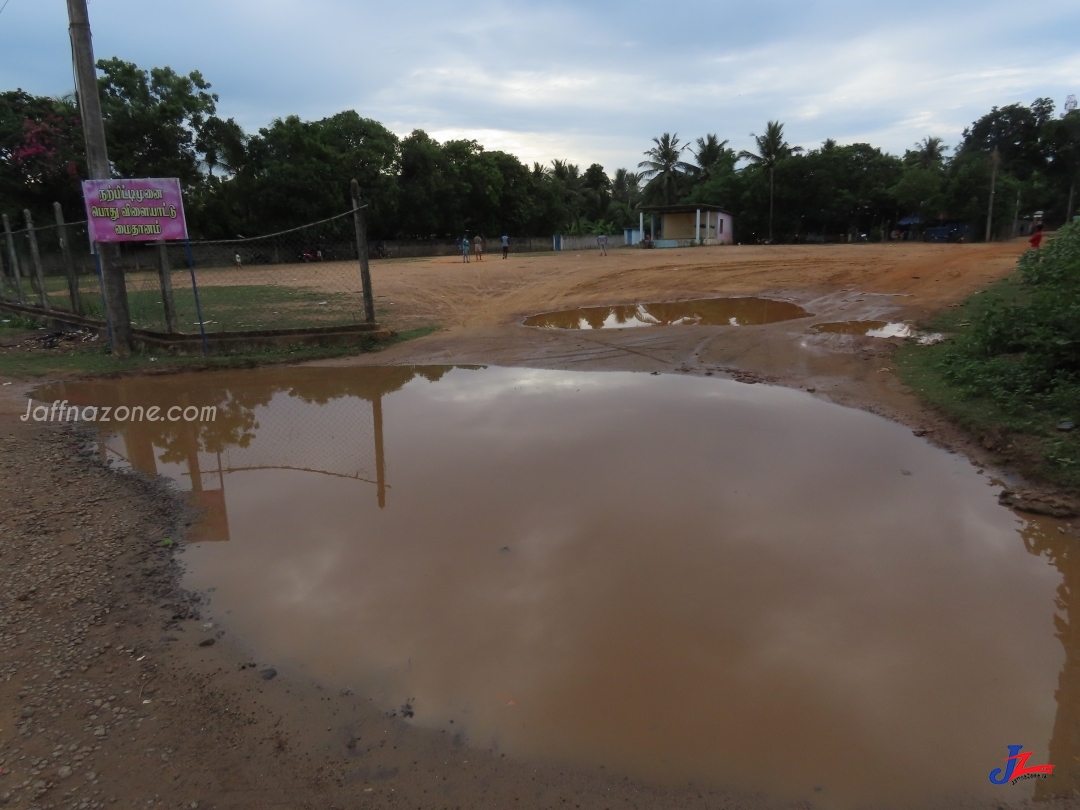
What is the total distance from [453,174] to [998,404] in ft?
144

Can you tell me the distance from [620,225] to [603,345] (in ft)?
168

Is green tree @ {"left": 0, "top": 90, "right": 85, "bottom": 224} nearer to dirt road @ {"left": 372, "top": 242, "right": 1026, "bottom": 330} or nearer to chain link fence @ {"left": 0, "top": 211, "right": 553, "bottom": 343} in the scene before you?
chain link fence @ {"left": 0, "top": 211, "right": 553, "bottom": 343}

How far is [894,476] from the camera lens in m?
5.91

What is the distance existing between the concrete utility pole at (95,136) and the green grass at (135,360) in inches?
20.7

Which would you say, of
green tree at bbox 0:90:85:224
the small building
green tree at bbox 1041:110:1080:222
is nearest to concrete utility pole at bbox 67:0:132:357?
green tree at bbox 0:90:85:224

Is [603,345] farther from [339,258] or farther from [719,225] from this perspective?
[719,225]

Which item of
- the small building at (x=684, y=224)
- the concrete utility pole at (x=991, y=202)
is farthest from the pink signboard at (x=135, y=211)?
the concrete utility pole at (x=991, y=202)

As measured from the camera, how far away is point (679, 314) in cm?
1506

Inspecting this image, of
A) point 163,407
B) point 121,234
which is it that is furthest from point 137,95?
point 163,407

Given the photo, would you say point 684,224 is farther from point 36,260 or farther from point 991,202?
point 36,260

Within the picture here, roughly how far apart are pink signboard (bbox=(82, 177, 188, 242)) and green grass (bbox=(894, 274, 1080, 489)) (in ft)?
35.4

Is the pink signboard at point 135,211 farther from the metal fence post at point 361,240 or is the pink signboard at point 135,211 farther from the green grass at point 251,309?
the metal fence post at point 361,240

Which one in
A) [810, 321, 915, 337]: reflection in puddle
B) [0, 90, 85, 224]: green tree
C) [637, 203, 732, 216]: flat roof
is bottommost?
[810, 321, 915, 337]: reflection in puddle

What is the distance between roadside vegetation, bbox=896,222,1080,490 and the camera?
6.12 m
